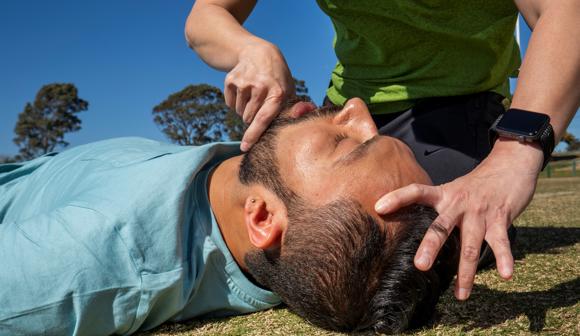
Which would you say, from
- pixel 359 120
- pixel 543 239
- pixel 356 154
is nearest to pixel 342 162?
pixel 356 154

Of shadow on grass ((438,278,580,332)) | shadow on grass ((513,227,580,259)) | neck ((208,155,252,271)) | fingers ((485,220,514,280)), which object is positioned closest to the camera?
fingers ((485,220,514,280))

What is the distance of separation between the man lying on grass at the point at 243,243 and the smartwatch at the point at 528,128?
0.98ft

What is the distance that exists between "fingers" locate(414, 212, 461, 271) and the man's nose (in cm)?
58

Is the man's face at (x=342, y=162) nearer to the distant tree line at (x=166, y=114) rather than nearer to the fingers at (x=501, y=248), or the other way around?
the fingers at (x=501, y=248)

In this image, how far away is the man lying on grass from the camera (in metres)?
1.46

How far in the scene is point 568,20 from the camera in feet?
4.54

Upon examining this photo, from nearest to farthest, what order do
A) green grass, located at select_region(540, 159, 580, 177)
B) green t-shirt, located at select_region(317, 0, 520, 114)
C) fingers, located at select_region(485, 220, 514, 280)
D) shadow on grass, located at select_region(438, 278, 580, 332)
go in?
fingers, located at select_region(485, 220, 514, 280) < shadow on grass, located at select_region(438, 278, 580, 332) < green t-shirt, located at select_region(317, 0, 520, 114) < green grass, located at select_region(540, 159, 580, 177)

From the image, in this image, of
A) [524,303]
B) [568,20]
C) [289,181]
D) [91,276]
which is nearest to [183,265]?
[91,276]

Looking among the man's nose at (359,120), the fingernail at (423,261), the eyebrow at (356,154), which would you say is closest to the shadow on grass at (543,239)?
the man's nose at (359,120)

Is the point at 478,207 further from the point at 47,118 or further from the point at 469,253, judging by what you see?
the point at 47,118

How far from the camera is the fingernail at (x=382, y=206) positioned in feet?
4.44

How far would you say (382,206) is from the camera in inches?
53.7

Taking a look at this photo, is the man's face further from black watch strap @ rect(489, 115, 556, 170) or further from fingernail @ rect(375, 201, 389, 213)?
black watch strap @ rect(489, 115, 556, 170)

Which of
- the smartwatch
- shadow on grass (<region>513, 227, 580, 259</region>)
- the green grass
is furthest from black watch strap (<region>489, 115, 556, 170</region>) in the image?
the green grass
